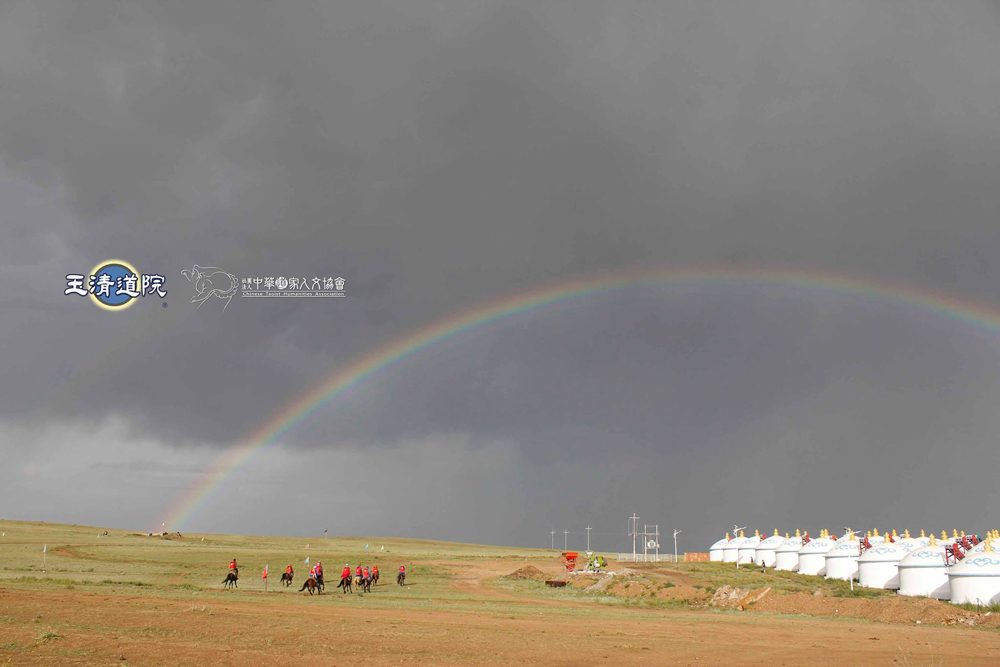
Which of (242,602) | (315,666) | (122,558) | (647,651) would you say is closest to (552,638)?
(647,651)

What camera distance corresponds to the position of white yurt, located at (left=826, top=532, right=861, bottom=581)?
93.9m

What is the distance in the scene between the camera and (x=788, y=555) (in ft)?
395

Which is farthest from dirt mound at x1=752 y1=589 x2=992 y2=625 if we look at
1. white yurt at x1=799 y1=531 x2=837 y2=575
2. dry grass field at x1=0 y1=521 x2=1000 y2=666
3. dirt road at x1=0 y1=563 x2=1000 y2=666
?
white yurt at x1=799 y1=531 x2=837 y2=575

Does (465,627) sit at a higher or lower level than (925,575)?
higher

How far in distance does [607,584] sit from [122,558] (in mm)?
67579

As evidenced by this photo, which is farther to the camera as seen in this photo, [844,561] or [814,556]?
[814,556]

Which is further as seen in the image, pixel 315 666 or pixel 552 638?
pixel 552 638

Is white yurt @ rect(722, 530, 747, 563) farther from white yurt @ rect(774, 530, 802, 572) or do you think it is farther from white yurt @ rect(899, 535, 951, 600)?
white yurt @ rect(899, 535, 951, 600)

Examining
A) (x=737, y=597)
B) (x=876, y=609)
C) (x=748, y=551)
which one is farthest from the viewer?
(x=748, y=551)

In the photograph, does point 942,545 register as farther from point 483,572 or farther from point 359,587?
point 359,587

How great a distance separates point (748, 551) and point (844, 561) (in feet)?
150

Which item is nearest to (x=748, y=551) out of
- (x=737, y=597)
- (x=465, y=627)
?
(x=737, y=597)

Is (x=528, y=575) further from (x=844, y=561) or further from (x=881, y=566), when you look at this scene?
(x=844, y=561)

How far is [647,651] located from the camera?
101 feet
